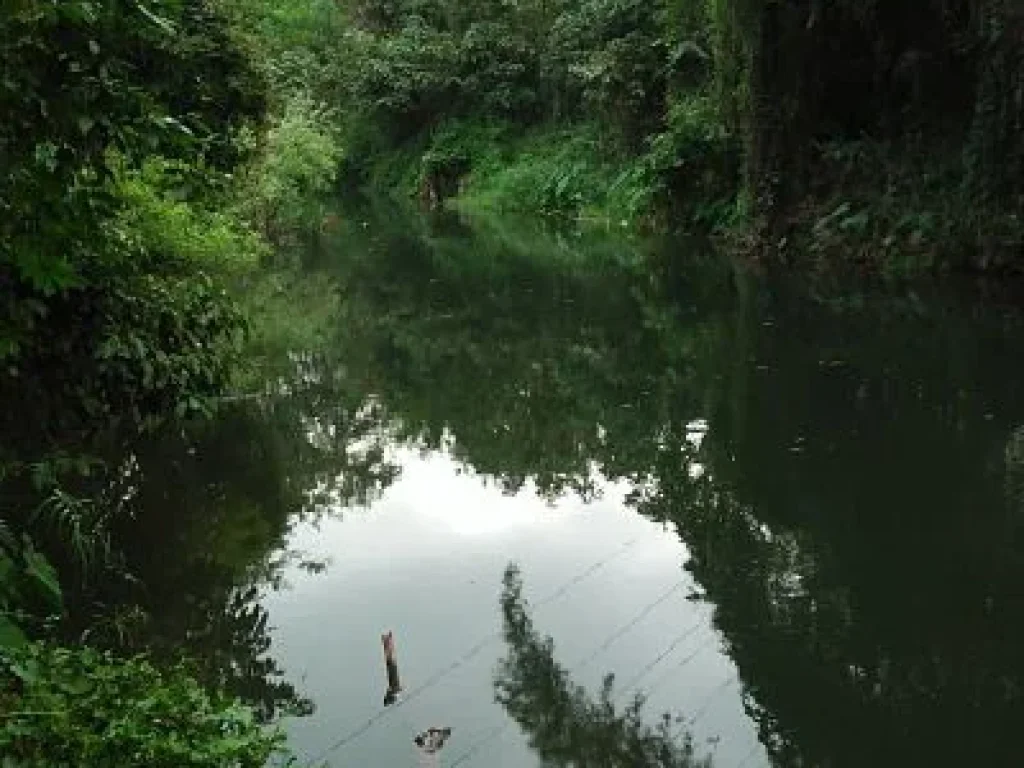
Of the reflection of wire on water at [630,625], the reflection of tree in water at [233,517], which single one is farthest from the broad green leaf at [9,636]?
the reflection of wire on water at [630,625]

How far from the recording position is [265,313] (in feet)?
55.9

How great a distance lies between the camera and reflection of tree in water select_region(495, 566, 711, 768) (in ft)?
17.1

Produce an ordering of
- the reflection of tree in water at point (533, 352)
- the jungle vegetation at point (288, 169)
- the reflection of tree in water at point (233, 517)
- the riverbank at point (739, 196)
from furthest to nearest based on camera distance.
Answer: the riverbank at point (739, 196) → the reflection of tree in water at point (533, 352) → the reflection of tree in water at point (233, 517) → the jungle vegetation at point (288, 169)

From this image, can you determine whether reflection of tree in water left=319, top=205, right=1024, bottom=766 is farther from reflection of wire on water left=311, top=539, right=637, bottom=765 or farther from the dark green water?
reflection of wire on water left=311, top=539, right=637, bottom=765

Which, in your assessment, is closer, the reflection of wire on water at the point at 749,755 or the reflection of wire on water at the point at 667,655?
the reflection of wire on water at the point at 749,755

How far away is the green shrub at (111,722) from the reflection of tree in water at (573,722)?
1.64m

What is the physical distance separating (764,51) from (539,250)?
23.3 feet

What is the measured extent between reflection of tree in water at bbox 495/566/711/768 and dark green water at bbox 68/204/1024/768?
20 mm

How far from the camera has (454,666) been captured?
6.18 meters

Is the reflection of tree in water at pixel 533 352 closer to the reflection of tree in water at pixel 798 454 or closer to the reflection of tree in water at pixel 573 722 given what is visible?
the reflection of tree in water at pixel 798 454

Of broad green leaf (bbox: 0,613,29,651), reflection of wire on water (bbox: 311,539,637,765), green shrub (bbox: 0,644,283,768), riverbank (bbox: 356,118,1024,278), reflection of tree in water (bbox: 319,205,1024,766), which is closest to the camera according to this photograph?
broad green leaf (bbox: 0,613,29,651)

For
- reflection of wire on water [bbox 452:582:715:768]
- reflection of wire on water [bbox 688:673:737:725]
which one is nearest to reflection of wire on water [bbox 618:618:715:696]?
reflection of wire on water [bbox 452:582:715:768]

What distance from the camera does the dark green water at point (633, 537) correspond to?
559 cm

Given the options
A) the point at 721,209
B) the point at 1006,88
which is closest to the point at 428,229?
the point at 721,209
